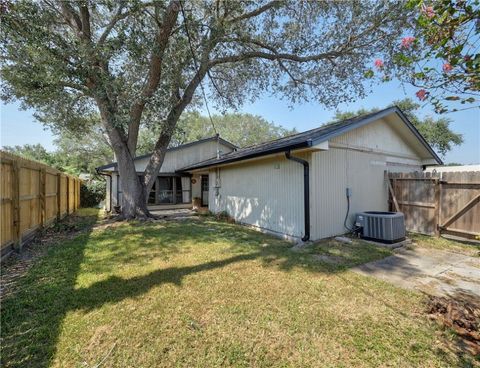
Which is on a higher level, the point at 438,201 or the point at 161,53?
the point at 161,53

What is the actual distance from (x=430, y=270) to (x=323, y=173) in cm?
306

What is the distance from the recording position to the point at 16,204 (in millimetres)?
4816

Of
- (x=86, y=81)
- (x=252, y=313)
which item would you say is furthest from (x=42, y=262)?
(x=86, y=81)

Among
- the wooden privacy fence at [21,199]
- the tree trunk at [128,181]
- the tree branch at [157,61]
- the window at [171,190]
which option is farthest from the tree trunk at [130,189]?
the window at [171,190]

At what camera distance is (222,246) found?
5984 mm

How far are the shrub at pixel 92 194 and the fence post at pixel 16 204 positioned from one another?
1499 centimetres

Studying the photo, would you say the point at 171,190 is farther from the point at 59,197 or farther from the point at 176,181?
the point at 59,197

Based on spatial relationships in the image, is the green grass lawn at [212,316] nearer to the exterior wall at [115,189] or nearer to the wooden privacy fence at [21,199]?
the wooden privacy fence at [21,199]

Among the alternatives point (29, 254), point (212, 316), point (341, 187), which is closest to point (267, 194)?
point (341, 187)

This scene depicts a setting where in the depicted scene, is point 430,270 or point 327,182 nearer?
point 430,270

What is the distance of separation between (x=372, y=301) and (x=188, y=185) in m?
14.1

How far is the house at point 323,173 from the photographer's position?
20.6 feet

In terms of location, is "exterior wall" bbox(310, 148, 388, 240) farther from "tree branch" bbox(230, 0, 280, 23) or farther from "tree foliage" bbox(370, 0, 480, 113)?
"tree branch" bbox(230, 0, 280, 23)

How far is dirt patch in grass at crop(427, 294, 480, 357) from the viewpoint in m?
2.55
